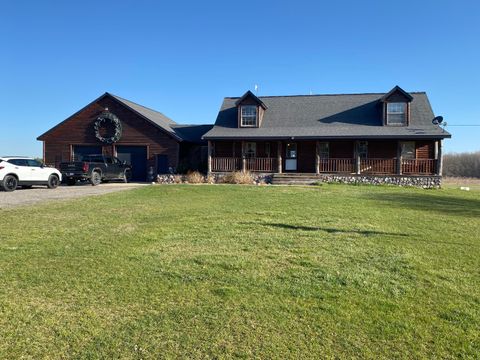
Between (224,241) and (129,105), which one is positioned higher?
(129,105)

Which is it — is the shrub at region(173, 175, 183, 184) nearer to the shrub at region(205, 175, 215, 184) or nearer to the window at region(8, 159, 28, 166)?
the shrub at region(205, 175, 215, 184)

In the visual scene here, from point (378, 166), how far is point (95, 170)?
16833mm

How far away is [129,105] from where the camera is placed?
2730cm

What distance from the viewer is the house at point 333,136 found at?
74.8 feet

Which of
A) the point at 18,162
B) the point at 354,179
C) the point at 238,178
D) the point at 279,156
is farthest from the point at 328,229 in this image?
the point at 279,156

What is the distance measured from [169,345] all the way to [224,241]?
3592mm

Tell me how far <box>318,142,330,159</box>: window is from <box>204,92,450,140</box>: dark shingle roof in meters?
1.32

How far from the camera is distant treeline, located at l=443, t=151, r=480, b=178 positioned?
52.9 metres

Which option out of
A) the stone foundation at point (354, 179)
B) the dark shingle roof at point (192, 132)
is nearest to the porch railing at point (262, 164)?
the stone foundation at point (354, 179)

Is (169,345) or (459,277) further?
(459,277)

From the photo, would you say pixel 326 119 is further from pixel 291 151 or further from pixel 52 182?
pixel 52 182

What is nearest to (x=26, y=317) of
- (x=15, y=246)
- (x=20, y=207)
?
(x=15, y=246)

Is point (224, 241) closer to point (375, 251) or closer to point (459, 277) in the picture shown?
point (375, 251)

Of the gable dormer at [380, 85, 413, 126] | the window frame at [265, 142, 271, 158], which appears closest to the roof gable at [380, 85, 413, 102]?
the gable dormer at [380, 85, 413, 126]
